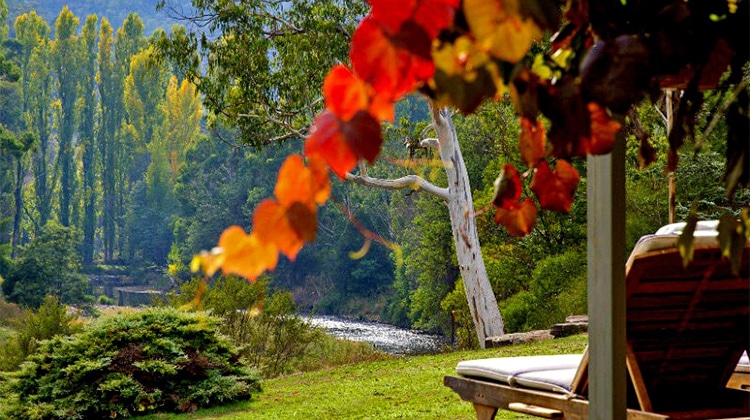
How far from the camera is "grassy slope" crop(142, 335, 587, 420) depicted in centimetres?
601

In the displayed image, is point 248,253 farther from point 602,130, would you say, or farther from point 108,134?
point 108,134

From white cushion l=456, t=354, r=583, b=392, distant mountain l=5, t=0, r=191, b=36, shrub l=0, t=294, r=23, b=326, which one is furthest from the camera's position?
distant mountain l=5, t=0, r=191, b=36

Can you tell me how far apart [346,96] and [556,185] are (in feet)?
1.07

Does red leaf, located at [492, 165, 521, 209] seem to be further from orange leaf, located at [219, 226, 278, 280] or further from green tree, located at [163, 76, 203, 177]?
green tree, located at [163, 76, 203, 177]

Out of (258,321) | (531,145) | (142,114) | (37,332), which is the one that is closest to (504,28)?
(531,145)

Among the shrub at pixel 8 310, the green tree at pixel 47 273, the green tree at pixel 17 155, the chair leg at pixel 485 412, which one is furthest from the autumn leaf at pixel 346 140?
the green tree at pixel 17 155

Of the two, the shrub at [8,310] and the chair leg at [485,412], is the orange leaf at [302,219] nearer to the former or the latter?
the chair leg at [485,412]

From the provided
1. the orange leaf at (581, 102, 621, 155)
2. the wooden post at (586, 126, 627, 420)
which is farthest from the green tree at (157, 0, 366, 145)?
the orange leaf at (581, 102, 621, 155)

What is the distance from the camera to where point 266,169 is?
37219mm

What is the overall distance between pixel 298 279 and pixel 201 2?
24.9 metres

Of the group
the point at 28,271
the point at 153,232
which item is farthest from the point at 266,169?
the point at 28,271

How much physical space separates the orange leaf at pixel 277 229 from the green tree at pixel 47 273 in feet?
90.2

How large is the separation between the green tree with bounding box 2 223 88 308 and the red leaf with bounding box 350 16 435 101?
27519 mm

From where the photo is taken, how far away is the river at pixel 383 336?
69.3 ft
